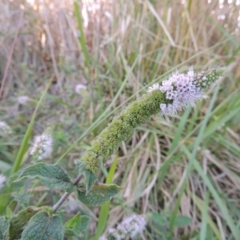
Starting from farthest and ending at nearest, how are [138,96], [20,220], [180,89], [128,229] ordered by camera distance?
[138,96] < [128,229] < [20,220] < [180,89]

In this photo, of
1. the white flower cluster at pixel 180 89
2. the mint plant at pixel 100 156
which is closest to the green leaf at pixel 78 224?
the mint plant at pixel 100 156

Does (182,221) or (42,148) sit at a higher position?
(42,148)

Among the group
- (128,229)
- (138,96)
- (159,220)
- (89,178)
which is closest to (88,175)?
(89,178)

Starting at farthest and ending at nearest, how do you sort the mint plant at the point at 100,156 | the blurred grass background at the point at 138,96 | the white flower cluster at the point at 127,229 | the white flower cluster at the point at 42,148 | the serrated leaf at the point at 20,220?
the blurred grass background at the point at 138,96 < the white flower cluster at the point at 127,229 < the white flower cluster at the point at 42,148 < the serrated leaf at the point at 20,220 < the mint plant at the point at 100,156

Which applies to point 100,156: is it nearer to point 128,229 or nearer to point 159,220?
point 128,229

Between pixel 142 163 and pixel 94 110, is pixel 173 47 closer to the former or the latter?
pixel 94 110

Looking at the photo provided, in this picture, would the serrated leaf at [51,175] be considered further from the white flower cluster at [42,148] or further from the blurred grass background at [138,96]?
the blurred grass background at [138,96]

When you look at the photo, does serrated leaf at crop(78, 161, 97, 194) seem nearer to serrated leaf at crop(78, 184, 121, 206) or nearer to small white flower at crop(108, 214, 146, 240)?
serrated leaf at crop(78, 184, 121, 206)
